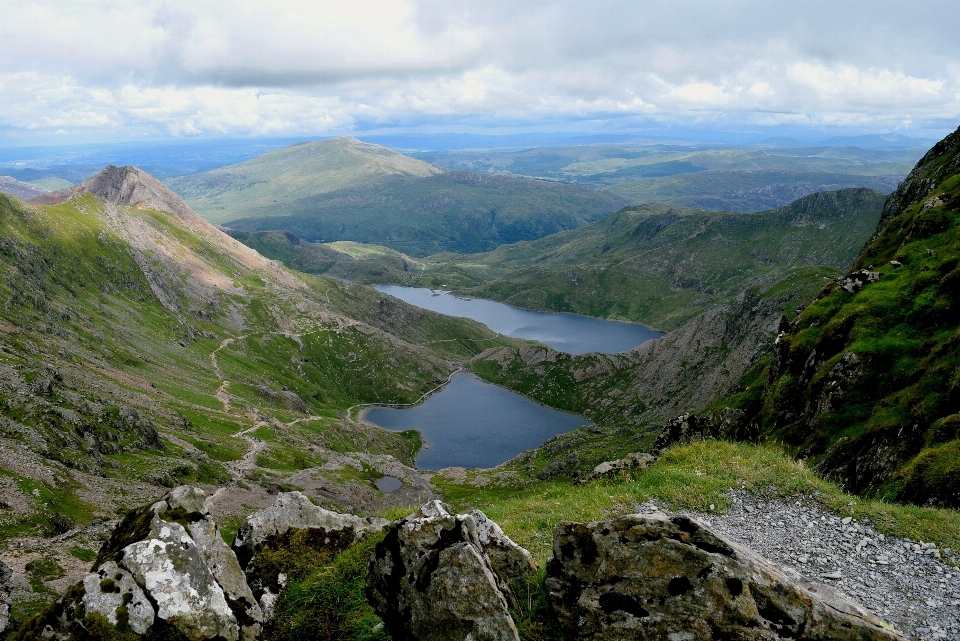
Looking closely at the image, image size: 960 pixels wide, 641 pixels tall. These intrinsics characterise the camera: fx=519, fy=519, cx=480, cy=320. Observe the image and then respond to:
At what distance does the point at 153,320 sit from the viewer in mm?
192625

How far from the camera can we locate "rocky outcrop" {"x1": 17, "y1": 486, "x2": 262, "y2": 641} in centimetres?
1137

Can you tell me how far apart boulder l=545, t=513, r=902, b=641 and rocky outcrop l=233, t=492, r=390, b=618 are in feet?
25.9

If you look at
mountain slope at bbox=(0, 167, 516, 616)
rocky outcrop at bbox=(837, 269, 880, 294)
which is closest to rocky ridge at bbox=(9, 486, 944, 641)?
mountain slope at bbox=(0, 167, 516, 616)

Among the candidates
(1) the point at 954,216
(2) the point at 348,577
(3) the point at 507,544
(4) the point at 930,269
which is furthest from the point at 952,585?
(1) the point at 954,216

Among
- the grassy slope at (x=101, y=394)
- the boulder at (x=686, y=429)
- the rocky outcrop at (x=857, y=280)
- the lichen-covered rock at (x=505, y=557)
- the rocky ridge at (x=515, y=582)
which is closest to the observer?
the rocky ridge at (x=515, y=582)

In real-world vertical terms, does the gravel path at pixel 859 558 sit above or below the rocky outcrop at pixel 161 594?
below

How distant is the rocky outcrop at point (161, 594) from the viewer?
37.3ft

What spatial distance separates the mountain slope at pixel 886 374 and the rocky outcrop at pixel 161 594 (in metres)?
25.6

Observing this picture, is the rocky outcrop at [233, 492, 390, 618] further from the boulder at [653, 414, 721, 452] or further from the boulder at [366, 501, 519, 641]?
the boulder at [653, 414, 721, 452]

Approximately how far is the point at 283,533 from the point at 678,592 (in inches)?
479

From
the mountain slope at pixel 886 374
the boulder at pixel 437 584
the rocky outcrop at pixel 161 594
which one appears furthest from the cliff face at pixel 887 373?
the rocky outcrop at pixel 161 594

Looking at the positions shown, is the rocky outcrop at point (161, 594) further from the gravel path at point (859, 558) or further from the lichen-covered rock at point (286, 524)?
the gravel path at point (859, 558)

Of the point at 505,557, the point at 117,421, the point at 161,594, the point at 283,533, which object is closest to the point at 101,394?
the point at 117,421

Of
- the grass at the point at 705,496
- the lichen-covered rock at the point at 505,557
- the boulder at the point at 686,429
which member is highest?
the lichen-covered rock at the point at 505,557
